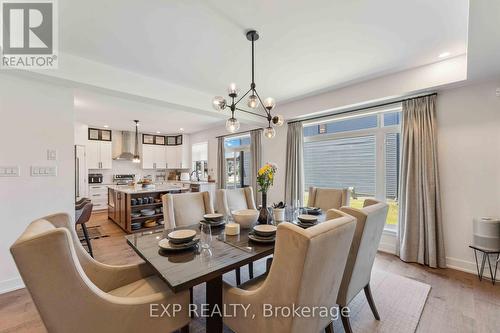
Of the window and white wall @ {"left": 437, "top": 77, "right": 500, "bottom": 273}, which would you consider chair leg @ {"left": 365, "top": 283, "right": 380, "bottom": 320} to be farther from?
the window

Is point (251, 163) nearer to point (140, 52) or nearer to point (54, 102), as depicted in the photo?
point (140, 52)

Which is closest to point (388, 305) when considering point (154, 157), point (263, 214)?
point (263, 214)

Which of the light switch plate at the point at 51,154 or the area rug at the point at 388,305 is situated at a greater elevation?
the light switch plate at the point at 51,154

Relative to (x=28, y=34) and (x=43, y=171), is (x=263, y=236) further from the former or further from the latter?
(x=28, y=34)

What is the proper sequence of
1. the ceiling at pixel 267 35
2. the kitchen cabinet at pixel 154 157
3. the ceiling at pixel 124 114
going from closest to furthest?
1. the ceiling at pixel 267 35
2. the ceiling at pixel 124 114
3. the kitchen cabinet at pixel 154 157

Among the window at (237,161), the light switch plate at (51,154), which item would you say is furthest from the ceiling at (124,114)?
the light switch plate at (51,154)

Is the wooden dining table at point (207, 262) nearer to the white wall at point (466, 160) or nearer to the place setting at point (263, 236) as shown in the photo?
the place setting at point (263, 236)

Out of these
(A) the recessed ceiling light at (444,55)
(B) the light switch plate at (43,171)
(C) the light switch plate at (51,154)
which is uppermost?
(A) the recessed ceiling light at (444,55)

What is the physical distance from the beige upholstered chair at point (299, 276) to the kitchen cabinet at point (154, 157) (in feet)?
23.7

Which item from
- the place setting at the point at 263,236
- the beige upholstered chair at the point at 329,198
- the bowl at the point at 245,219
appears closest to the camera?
the place setting at the point at 263,236

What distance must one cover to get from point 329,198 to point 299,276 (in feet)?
7.08

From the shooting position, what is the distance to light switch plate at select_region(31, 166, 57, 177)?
2498 millimetres

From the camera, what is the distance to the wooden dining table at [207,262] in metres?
1.14

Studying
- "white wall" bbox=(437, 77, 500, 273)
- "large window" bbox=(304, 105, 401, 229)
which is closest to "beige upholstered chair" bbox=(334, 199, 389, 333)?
"white wall" bbox=(437, 77, 500, 273)
